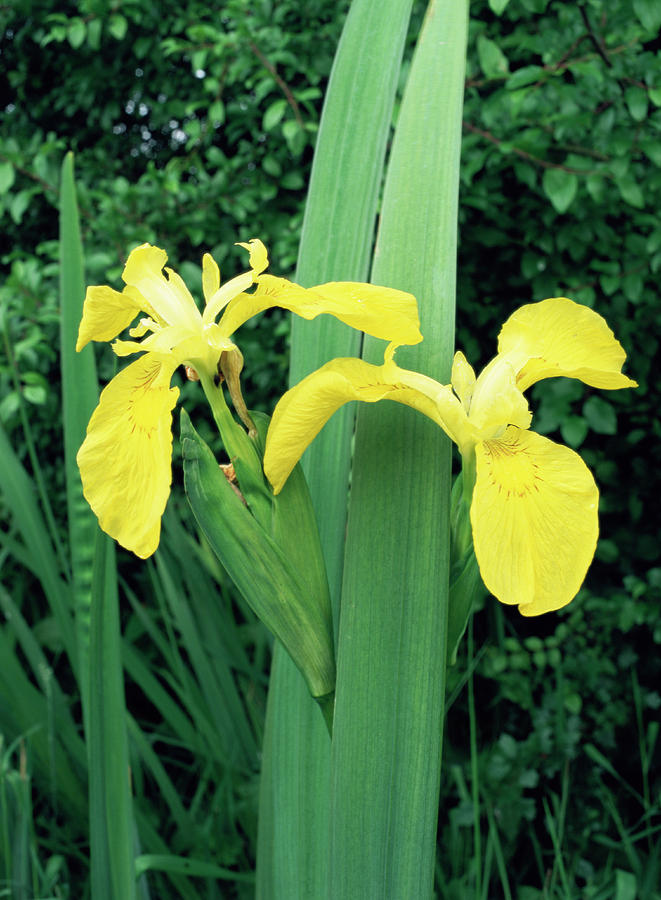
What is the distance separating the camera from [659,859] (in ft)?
3.16

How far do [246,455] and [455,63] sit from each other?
244 mm

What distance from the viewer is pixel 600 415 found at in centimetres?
105

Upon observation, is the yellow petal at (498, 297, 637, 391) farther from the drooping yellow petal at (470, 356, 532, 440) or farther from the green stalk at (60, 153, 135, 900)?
the green stalk at (60, 153, 135, 900)

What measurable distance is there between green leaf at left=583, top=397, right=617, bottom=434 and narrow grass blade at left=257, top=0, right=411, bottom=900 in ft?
2.21

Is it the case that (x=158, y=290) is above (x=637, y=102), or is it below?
below

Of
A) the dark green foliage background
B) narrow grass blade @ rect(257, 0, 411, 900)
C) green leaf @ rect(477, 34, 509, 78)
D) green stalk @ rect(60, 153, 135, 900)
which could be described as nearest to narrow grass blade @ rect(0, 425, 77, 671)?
green stalk @ rect(60, 153, 135, 900)

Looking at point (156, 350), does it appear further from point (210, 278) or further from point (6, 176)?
point (6, 176)

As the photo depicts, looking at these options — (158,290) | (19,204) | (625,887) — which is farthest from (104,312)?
(19,204)

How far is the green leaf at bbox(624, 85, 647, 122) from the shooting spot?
916 millimetres

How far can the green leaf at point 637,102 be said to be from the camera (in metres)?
0.92

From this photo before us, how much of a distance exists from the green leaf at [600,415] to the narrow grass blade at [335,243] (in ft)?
2.21

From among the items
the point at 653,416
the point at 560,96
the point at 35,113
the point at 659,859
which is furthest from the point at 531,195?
the point at 35,113

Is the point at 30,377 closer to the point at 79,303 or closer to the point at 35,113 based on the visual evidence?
the point at 79,303

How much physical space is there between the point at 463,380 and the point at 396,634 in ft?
0.40
